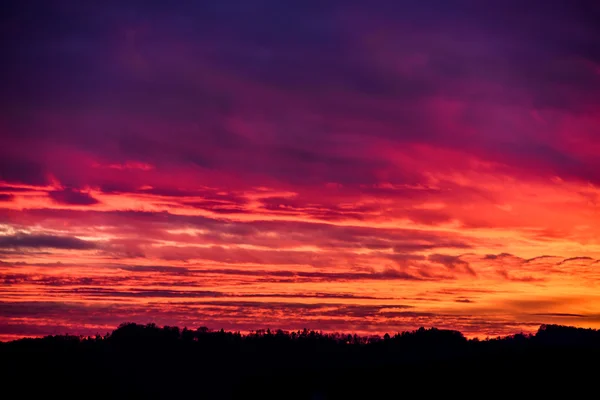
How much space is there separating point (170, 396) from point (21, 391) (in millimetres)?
24936

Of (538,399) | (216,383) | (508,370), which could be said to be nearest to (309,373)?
(216,383)

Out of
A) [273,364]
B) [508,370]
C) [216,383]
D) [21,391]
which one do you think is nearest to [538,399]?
[508,370]

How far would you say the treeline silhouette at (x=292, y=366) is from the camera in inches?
3115

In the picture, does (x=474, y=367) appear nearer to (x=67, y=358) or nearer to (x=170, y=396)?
(x=170, y=396)

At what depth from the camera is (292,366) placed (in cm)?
13225

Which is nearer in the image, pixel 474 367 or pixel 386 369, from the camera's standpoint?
pixel 474 367

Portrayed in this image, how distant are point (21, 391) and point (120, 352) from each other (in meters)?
25.4

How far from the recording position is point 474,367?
86062 mm

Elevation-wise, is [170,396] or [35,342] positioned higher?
[35,342]

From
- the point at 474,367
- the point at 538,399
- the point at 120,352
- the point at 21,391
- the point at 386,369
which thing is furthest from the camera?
the point at 120,352

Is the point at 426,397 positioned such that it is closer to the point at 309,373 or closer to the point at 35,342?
the point at 309,373

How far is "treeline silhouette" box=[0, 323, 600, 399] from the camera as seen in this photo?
7912cm

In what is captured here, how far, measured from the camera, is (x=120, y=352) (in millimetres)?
156500

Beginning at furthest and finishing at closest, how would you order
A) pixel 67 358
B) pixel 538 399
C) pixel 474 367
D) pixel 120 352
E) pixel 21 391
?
pixel 120 352
pixel 67 358
pixel 21 391
pixel 474 367
pixel 538 399
